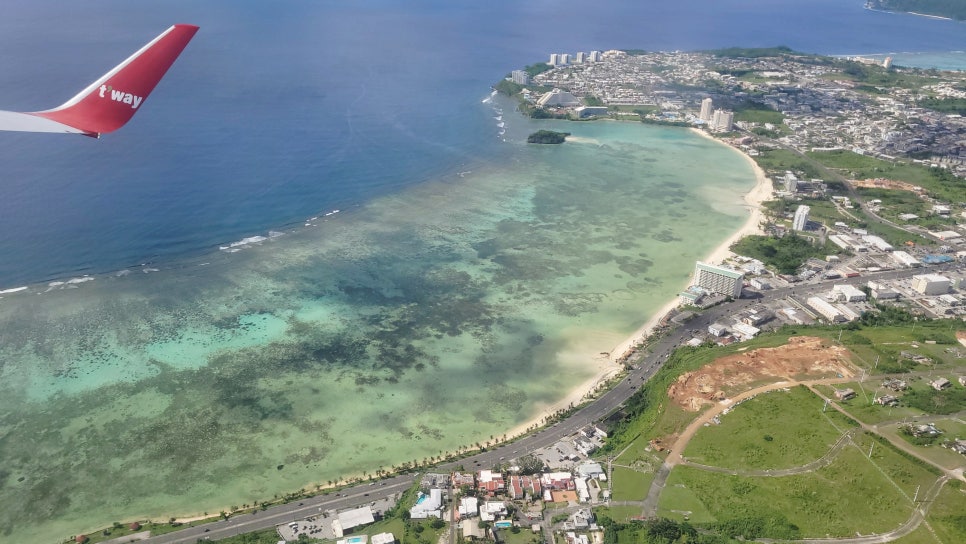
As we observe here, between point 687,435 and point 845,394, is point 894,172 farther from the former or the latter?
point 687,435

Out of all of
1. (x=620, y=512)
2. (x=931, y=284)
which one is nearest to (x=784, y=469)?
(x=620, y=512)

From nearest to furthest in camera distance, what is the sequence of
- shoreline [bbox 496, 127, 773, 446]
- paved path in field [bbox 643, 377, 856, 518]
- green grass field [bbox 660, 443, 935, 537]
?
green grass field [bbox 660, 443, 935, 537], paved path in field [bbox 643, 377, 856, 518], shoreline [bbox 496, 127, 773, 446]

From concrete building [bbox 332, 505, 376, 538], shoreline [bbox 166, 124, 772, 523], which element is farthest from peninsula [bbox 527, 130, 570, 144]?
concrete building [bbox 332, 505, 376, 538]

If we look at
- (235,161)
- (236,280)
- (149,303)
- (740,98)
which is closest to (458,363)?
(236,280)

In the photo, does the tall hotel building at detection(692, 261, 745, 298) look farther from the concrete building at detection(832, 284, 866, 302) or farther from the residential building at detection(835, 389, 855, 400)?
the residential building at detection(835, 389, 855, 400)

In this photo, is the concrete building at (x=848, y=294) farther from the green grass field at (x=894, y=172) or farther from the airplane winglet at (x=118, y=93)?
the airplane winglet at (x=118, y=93)

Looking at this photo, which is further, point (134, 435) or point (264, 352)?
point (264, 352)

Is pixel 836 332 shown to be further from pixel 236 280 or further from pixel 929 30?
pixel 929 30
